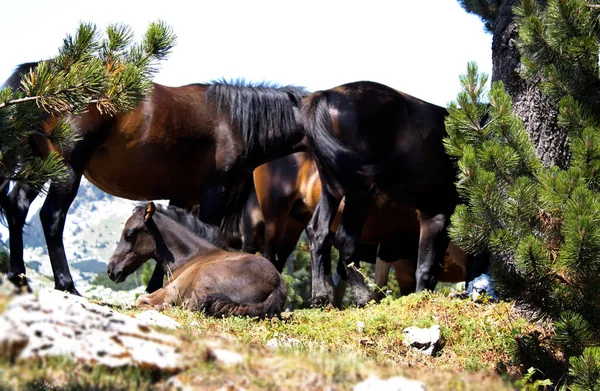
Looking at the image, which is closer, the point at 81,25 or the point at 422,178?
the point at 81,25

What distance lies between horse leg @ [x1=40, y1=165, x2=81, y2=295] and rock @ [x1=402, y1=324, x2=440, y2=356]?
12.8ft

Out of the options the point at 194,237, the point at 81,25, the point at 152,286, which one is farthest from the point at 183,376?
the point at 152,286

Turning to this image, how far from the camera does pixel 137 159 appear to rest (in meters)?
10.2

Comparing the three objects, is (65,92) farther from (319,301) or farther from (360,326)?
(319,301)

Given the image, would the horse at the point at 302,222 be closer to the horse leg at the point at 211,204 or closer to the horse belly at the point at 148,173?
Result: the horse leg at the point at 211,204

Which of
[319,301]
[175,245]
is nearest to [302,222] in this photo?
[319,301]

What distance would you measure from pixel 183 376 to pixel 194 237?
6.54m

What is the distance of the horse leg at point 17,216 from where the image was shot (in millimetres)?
9492

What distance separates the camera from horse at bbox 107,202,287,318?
8.23m

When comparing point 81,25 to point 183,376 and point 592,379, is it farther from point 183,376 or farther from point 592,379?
point 592,379

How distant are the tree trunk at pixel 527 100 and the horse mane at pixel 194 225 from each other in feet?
12.3

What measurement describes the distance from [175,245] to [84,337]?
6.49m

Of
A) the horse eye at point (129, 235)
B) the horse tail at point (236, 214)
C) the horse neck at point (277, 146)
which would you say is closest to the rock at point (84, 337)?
the horse eye at point (129, 235)

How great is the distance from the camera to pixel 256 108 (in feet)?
35.9
